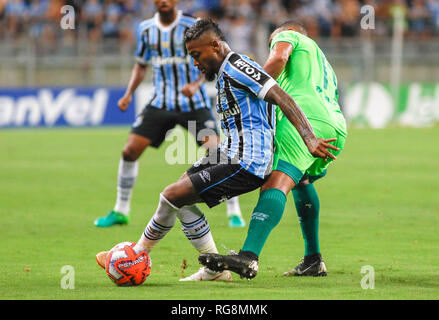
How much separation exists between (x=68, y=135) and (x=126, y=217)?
47.1 ft

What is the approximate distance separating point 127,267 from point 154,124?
3780 millimetres

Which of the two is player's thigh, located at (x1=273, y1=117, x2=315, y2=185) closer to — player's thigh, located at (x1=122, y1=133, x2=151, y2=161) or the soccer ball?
the soccer ball

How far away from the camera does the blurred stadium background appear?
86.4ft

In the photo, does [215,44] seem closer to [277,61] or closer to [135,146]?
[277,61]

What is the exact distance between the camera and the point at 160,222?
6309 millimetres

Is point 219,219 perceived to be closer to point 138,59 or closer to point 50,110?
point 138,59

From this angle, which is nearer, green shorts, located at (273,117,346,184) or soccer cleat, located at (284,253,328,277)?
green shorts, located at (273,117,346,184)

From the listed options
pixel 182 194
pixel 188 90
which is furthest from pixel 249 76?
pixel 188 90

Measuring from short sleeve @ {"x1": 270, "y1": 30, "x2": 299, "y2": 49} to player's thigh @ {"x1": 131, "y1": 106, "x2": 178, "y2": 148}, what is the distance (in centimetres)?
344

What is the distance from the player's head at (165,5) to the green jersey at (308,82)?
3378 millimetres

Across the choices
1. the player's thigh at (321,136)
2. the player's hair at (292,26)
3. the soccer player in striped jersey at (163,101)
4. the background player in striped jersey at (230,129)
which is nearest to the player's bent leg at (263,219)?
the background player in striped jersey at (230,129)

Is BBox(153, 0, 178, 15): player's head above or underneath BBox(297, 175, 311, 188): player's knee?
above

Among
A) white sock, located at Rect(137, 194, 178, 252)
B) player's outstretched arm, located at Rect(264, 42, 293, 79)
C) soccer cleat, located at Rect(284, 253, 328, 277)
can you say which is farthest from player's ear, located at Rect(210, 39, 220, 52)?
soccer cleat, located at Rect(284, 253, 328, 277)

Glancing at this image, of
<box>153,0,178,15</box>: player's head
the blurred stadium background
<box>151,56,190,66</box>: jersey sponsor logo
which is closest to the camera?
<box>153,0,178,15</box>: player's head
